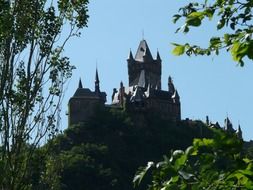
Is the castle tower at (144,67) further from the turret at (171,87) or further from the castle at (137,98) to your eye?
the turret at (171,87)

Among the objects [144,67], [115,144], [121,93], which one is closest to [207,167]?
[115,144]

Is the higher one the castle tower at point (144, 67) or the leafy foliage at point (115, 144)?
the castle tower at point (144, 67)

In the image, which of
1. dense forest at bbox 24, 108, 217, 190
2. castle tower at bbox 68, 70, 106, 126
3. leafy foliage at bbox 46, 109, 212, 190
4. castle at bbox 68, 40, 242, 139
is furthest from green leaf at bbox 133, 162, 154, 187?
castle tower at bbox 68, 70, 106, 126

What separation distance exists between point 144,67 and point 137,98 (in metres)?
21.2

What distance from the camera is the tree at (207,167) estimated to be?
12.1 ft

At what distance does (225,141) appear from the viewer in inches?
151

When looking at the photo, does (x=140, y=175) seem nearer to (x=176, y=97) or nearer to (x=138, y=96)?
(x=138, y=96)

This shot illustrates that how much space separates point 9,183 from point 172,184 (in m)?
12.0

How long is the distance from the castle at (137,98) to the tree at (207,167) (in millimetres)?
102308

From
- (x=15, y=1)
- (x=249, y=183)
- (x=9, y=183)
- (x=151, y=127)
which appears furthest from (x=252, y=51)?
(x=151, y=127)

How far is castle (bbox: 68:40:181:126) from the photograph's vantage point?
355 feet

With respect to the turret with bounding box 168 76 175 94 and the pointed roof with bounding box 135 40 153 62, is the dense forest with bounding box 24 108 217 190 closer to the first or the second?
the turret with bounding box 168 76 175 94

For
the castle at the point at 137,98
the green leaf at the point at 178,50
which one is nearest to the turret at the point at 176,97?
the castle at the point at 137,98

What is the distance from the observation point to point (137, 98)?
109 meters
